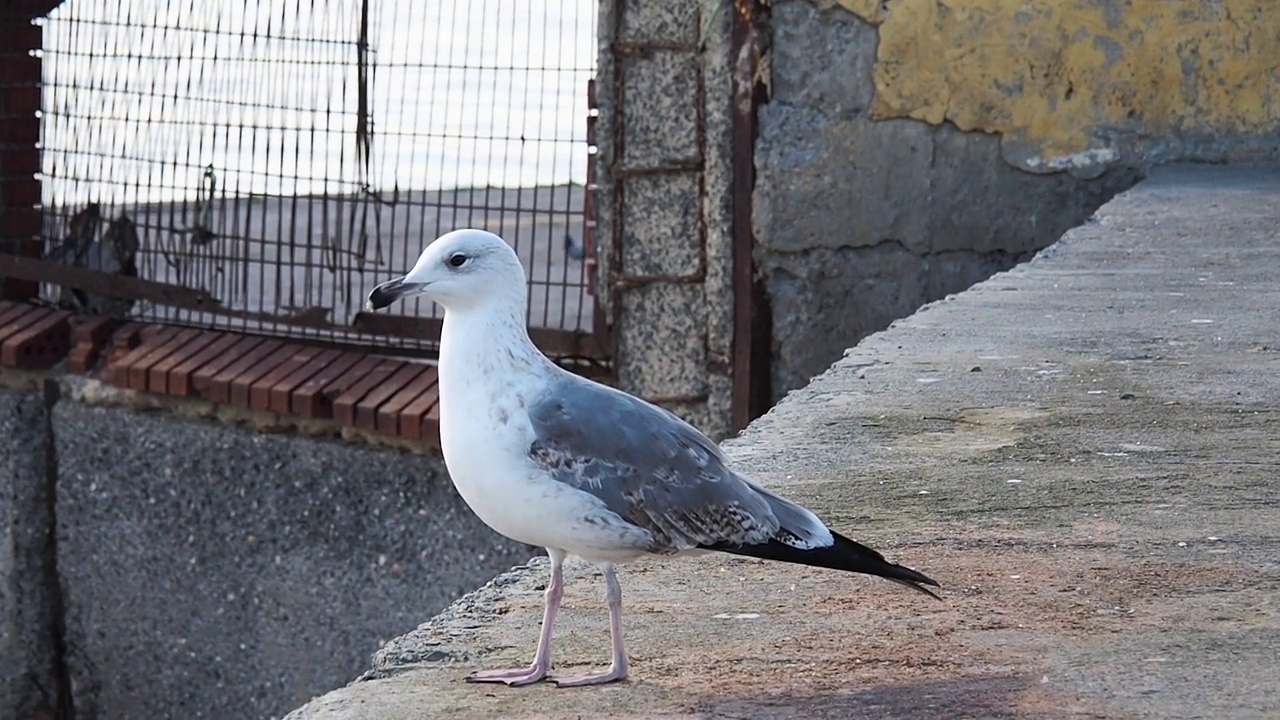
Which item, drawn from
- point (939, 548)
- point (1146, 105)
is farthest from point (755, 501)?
point (1146, 105)

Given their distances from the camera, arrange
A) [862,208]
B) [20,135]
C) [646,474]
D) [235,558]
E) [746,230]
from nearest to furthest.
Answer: [646,474] → [235,558] → [746,230] → [862,208] → [20,135]

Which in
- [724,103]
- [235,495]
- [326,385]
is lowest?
[235,495]

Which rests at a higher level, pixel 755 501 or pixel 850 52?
pixel 850 52

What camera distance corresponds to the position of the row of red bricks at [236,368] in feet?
20.0

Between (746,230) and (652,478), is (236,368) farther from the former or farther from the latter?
(652,478)

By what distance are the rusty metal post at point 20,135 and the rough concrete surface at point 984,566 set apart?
3632 mm

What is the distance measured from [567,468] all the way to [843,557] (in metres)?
0.41

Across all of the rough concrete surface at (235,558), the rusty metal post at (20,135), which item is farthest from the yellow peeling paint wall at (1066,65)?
the rusty metal post at (20,135)

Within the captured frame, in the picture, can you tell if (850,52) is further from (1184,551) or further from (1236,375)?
(1184,551)

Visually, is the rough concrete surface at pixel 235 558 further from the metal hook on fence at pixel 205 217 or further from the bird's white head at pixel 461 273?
the bird's white head at pixel 461 273

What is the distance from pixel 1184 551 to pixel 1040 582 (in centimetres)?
28

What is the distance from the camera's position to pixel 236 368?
6.37m

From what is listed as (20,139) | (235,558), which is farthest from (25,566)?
(20,139)

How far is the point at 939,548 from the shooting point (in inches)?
124
